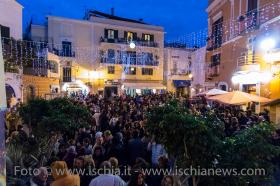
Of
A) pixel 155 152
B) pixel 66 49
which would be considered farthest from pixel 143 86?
pixel 155 152

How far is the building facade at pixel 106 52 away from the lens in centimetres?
3519

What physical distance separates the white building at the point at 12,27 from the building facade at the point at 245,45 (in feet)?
44.8

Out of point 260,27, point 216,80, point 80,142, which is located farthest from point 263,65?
point 80,142

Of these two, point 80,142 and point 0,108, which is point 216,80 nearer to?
point 80,142

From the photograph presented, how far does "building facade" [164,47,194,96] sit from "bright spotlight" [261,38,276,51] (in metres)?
26.9

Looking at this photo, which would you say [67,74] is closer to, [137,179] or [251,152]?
[137,179]

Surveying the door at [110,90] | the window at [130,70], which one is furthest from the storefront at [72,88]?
the window at [130,70]

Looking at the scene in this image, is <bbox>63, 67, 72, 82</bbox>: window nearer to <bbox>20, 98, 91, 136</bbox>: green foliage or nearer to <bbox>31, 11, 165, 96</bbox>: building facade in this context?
<bbox>31, 11, 165, 96</bbox>: building facade

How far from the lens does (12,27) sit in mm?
23484

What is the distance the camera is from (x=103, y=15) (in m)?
40.8

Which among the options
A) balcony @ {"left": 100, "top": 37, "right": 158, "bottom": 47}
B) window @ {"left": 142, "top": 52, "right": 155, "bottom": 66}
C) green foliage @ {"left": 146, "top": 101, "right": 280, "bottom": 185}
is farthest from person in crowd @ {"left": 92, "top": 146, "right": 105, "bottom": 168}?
window @ {"left": 142, "top": 52, "right": 155, "bottom": 66}

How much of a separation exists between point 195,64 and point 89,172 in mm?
27636

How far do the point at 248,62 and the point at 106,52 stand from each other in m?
23.8

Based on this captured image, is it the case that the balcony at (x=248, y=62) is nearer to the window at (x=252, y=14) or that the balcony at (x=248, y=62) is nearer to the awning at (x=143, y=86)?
the window at (x=252, y=14)
